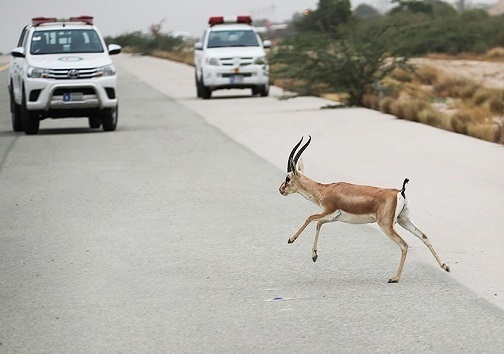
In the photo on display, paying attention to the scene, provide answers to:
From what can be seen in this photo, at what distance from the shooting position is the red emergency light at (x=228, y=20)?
36.6 meters

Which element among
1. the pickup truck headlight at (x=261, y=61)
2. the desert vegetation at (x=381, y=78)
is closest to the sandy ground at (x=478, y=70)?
the desert vegetation at (x=381, y=78)

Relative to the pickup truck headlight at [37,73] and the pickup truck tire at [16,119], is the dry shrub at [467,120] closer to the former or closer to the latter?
the pickup truck headlight at [37,73]

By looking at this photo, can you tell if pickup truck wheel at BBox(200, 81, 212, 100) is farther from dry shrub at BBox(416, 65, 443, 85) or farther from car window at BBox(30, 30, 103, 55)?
car window at BBox(30, 30, 103, 55)

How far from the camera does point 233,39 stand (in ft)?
117

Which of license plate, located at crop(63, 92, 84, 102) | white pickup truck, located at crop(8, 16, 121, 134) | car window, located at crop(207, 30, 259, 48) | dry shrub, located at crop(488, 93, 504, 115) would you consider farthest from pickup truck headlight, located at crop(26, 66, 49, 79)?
car window, located at crop(207, 30, 259, 48)

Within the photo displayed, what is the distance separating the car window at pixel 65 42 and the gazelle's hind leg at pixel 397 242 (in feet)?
50.2

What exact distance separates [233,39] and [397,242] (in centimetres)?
2695

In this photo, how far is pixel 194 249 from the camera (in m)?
10.9

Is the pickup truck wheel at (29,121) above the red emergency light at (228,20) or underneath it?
above

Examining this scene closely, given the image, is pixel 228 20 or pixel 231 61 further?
pixel 228 20

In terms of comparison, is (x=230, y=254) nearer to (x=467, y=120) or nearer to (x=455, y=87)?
(x=467, y=120)

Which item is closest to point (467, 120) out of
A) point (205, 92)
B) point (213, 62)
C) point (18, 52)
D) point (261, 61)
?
point (18, 52)

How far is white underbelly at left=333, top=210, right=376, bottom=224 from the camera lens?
30.0ft

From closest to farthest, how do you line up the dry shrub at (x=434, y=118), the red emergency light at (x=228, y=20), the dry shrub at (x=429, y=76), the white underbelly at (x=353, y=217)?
A: the white underbelly at (x=353, y=217) → the dry shrub at (x=434, y=118) → the red emergency light at (x=228, y=20) → the dry shrub at (x=429, y=76)
